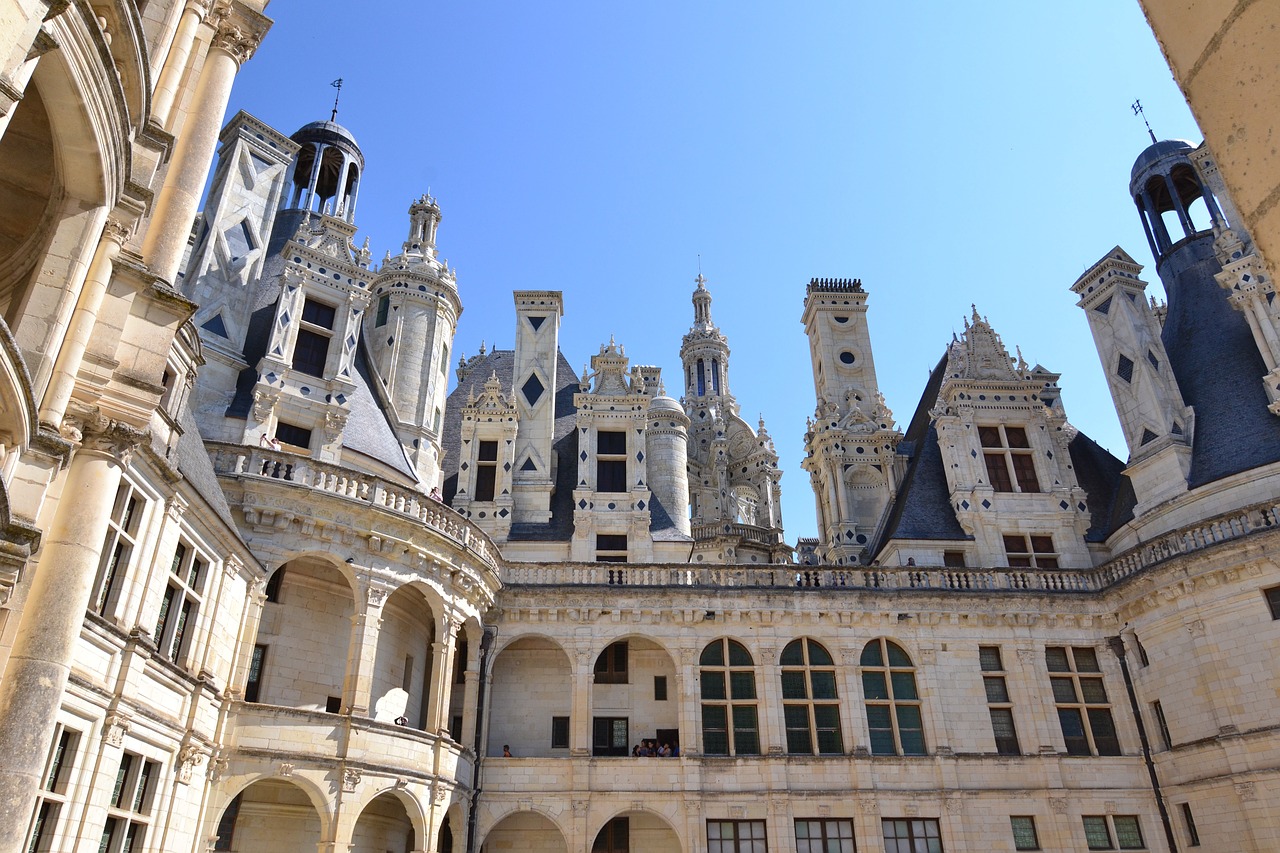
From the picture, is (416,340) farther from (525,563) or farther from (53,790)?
(53,790)

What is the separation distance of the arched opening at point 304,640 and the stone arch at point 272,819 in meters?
1.74

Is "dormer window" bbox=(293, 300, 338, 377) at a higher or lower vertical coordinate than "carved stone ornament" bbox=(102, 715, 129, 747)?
higher

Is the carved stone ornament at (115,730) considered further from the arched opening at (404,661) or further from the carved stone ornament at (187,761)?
the arched opening at (404,661)

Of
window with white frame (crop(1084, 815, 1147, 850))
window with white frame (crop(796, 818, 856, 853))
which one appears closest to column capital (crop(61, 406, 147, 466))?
window with white frame (crop(796, 818, 856, 853))

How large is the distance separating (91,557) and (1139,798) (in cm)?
2381

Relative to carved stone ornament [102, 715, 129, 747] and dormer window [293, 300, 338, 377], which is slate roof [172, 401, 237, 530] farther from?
dormer window [293, 300, 338, 377]

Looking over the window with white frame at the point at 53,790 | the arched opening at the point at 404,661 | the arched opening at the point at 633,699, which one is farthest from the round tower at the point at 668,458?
the window with white frame at the point at 53,790

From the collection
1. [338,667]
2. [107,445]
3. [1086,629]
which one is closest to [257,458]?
[338,667]

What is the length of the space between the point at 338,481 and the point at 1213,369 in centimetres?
2487

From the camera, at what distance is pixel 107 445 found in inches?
353

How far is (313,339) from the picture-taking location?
75.7 feet

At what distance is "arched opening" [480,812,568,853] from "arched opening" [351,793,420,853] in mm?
2121

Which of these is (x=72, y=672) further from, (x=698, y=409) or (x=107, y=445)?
(x=698, y=409)

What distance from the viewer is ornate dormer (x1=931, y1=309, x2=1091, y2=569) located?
2625 centimetres
